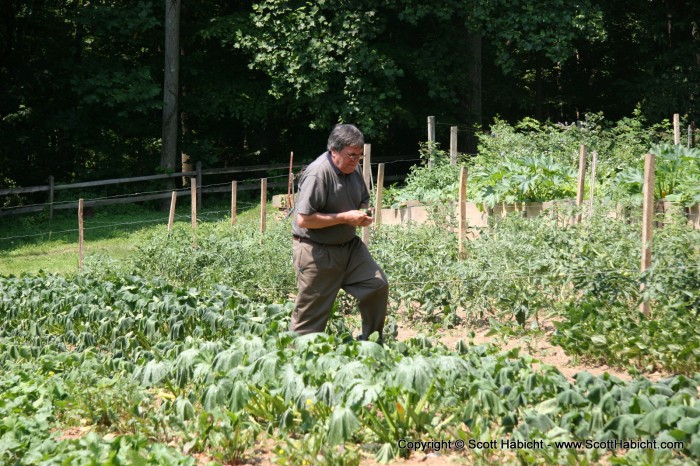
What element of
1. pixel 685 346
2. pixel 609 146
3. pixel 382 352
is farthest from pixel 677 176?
pixel 382 352

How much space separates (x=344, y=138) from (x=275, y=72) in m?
15.1

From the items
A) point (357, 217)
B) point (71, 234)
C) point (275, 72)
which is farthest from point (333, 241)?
point (275, 72)

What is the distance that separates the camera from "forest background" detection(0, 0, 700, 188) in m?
20.8

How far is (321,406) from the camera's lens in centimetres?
528

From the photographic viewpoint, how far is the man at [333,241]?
20.9ft

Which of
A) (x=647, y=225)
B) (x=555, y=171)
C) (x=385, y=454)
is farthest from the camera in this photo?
(x=555, y=171)

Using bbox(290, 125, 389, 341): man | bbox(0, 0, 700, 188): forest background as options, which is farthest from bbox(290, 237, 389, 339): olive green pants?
bbox(0, 0, 700, 188): forest background

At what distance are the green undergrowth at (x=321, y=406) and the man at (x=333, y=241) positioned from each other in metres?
0.29

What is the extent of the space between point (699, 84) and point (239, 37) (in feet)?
37.6

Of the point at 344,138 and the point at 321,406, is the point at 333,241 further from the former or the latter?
the point at 321,406

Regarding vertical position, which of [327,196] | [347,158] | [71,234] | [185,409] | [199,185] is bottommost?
[71,234]

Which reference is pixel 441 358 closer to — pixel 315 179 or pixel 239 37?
A: pixel 315 179

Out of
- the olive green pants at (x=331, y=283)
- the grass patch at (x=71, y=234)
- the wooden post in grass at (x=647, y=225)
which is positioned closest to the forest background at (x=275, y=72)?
the grass patch at (x=71, y=234)

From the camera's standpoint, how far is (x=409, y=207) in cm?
1381
